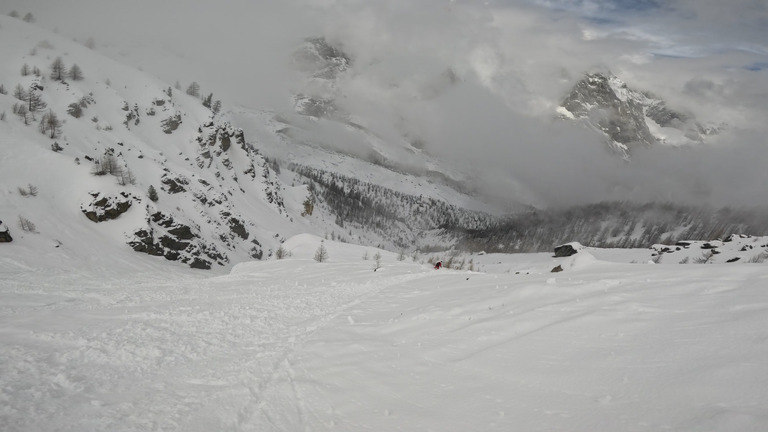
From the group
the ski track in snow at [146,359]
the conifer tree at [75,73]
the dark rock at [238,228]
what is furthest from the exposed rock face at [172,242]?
the conifer tree at [75,73]

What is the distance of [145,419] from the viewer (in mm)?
5652

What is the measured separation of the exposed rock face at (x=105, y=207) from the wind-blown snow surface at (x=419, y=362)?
3240cm

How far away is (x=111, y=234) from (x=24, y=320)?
3681cm

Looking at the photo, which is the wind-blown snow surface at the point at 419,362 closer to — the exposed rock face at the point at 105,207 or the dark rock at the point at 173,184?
the exposed rock face at the point at 105,207

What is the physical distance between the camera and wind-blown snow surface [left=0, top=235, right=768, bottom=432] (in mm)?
5438

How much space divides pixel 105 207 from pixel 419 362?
1835 inches

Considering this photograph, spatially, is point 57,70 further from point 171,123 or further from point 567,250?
point 567,250

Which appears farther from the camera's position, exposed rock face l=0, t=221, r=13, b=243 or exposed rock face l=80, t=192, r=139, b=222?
exposed rock face l=80, t=192, r=139, b=222

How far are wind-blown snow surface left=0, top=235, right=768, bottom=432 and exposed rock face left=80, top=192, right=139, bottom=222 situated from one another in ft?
106

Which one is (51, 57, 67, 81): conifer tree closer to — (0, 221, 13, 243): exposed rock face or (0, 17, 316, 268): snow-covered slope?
(0, 17, 316, 268): snow-covered slope

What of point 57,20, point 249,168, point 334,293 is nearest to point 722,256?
point 334,293

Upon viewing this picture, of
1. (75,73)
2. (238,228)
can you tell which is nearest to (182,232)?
Answer: (238,228)

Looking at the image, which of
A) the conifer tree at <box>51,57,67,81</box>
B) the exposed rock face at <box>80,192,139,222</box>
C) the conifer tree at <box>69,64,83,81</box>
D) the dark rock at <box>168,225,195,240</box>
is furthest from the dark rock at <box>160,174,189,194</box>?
the conifer tree at <box>69,64,83,81</box>

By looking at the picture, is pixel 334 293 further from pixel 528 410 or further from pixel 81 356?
pixel 528 410
